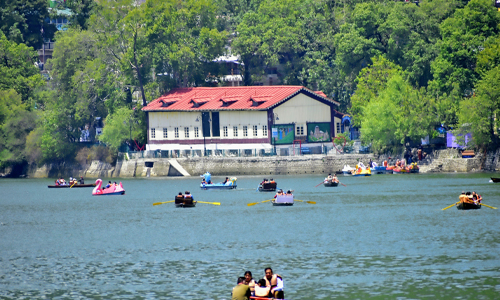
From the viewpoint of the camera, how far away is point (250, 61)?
114m

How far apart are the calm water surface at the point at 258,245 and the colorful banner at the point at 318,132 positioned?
24.5 meters

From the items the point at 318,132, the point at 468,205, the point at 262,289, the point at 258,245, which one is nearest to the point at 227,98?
the point at 318,132

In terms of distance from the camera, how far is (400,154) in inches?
3745

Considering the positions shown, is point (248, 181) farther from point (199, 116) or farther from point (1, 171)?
point (1, 171)

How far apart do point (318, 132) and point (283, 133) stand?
4612mm

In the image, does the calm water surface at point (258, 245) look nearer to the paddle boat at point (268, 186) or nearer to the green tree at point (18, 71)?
the paddle boat at point (268, 186)

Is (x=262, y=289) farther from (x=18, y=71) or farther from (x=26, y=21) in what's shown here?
(x=26, y=21)

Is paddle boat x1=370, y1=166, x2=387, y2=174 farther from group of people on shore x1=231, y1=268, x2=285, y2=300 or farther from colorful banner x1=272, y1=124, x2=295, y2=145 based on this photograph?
group of people on shore x1=231, y1=268, x2=285, y2=300

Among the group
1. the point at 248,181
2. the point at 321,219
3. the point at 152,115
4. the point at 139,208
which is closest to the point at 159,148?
the point at 152,115

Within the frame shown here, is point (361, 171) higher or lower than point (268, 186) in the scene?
higher

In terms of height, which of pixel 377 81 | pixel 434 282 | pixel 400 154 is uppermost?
pixel 377 81

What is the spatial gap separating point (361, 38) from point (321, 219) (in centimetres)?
4518

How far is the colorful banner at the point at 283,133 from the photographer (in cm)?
10112

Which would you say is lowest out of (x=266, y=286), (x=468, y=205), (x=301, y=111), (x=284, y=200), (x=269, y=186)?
(x=266, y=286)
